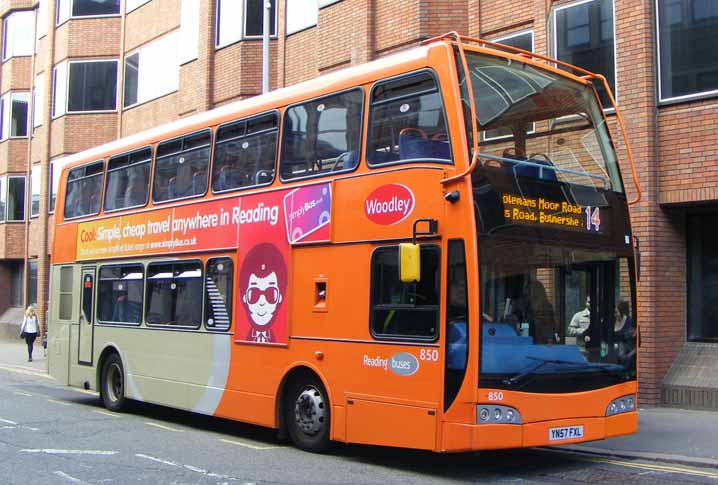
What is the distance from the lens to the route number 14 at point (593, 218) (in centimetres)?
876

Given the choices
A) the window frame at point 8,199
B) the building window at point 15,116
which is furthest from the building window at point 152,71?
the building window at point 15,116

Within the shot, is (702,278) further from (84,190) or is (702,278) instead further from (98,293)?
(84,190)

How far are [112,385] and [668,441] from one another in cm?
856

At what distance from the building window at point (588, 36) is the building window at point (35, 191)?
2477 centimetres

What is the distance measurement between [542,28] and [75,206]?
874cm

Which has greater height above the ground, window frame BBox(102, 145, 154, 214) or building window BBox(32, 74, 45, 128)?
building window BBox(32, 74, 45, 128)

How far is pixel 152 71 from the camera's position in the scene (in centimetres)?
2800

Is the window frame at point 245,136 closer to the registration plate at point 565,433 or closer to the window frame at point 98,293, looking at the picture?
the window frame at point 98,293

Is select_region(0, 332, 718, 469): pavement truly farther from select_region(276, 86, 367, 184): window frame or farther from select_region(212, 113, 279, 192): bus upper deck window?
select_region(212, 113, 279, 192): bus upper deck window

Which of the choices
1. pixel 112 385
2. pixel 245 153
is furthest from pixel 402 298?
pixel 112 385

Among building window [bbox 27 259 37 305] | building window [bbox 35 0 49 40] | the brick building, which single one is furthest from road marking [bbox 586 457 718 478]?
building window [bbox 35 0 49 40]

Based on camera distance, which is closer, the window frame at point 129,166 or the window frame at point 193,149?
→ the window frame at point 193,149

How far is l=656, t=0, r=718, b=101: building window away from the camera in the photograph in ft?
42.0

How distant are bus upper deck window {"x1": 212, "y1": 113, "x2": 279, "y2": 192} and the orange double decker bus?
0.03m
